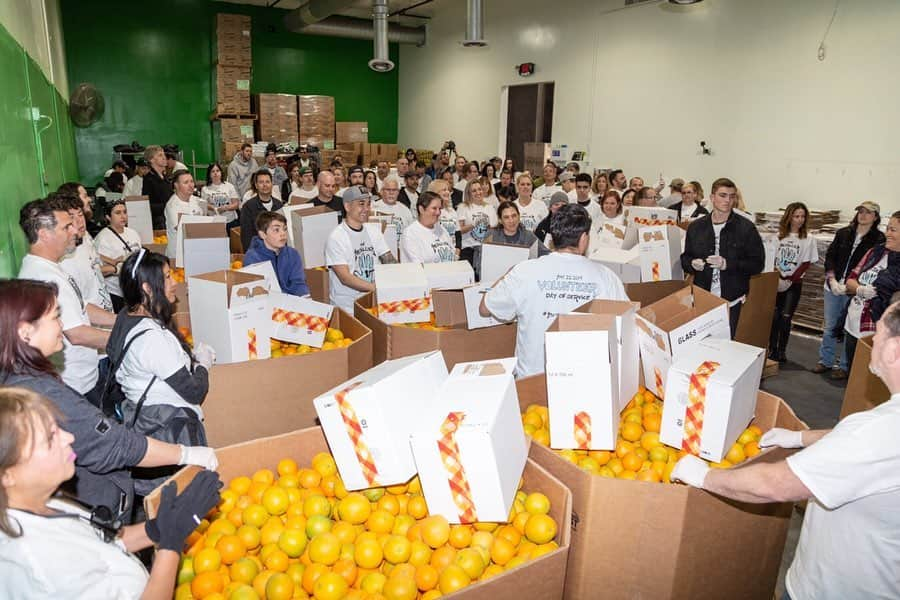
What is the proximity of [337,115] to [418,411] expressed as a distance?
16.4 meters

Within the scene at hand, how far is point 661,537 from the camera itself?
2041 millimetres

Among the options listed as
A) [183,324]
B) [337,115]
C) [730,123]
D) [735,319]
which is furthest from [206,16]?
[735,319]

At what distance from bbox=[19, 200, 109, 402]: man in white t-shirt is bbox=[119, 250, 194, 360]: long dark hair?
52cm

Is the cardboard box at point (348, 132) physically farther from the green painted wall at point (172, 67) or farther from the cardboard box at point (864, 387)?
the cardboard box at point (864, 387)

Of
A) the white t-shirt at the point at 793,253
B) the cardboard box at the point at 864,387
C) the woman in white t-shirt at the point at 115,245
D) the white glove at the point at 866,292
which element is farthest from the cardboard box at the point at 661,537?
the woman in white t-shirt at the point at 115,245

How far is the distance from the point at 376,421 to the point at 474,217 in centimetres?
512

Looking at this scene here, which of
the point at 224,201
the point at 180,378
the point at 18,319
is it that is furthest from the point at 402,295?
the point at 224,201

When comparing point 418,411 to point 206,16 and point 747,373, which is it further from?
point 206,16

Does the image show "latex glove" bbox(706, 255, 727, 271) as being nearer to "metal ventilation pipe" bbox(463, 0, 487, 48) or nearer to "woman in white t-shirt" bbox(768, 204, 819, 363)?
"woman in white t-shirt" bbox(768, 204, 819, 363)

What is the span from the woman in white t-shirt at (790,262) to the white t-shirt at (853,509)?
445cm

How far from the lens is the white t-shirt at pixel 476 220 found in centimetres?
655

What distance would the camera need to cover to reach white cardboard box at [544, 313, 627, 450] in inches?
83.9

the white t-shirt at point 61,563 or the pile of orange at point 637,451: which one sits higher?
the white t-shirt at point 61,563

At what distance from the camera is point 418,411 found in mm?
1995
